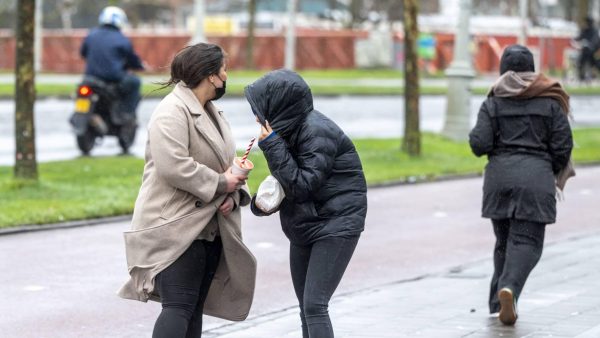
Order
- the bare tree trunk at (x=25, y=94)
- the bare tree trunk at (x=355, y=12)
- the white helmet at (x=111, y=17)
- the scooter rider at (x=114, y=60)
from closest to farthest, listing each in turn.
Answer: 1. the bare tree trunk at (x=25, y=94)
2. the scooter rider at (x=114, y=60)
3. the white helmet at (x=111, y=17)
4. the bare tree trunk at (x=355, y=12)

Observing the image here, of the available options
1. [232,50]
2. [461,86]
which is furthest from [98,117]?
[232,50]

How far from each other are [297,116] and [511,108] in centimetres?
255

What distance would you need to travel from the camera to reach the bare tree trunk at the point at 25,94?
1355 cm

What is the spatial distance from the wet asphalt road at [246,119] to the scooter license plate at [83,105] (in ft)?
2.13

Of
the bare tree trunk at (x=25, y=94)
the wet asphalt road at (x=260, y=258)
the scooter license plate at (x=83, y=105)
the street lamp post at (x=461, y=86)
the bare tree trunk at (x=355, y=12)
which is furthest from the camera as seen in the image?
the bare tree trunk at (x=355, y=12)

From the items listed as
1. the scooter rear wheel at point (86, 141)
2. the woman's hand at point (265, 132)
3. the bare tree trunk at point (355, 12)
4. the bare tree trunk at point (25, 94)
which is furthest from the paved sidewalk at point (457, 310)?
the bare tree trunk at point (355, 12)

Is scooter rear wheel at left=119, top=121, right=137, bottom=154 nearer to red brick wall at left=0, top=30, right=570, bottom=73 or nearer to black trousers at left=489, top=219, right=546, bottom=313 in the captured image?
black trousers at left=489, top=219, right=546, bottom=313

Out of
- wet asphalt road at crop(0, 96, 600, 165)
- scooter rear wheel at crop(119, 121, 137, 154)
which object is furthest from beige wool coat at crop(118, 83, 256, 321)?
scooter rear wheel at crop(119, 121, 137, 154)

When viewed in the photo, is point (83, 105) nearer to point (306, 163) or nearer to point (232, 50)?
point (306, 163)

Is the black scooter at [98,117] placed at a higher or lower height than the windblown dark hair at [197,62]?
lower

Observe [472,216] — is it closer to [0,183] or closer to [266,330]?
[0,183]

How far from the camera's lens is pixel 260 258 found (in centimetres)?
1070

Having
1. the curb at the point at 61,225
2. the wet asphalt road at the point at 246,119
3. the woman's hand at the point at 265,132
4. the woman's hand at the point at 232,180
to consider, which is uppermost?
the woman's hand at the point at 265,132

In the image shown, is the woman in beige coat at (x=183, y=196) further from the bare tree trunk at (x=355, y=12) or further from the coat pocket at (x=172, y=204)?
the bare tree trunk at (x=355, y=12)
